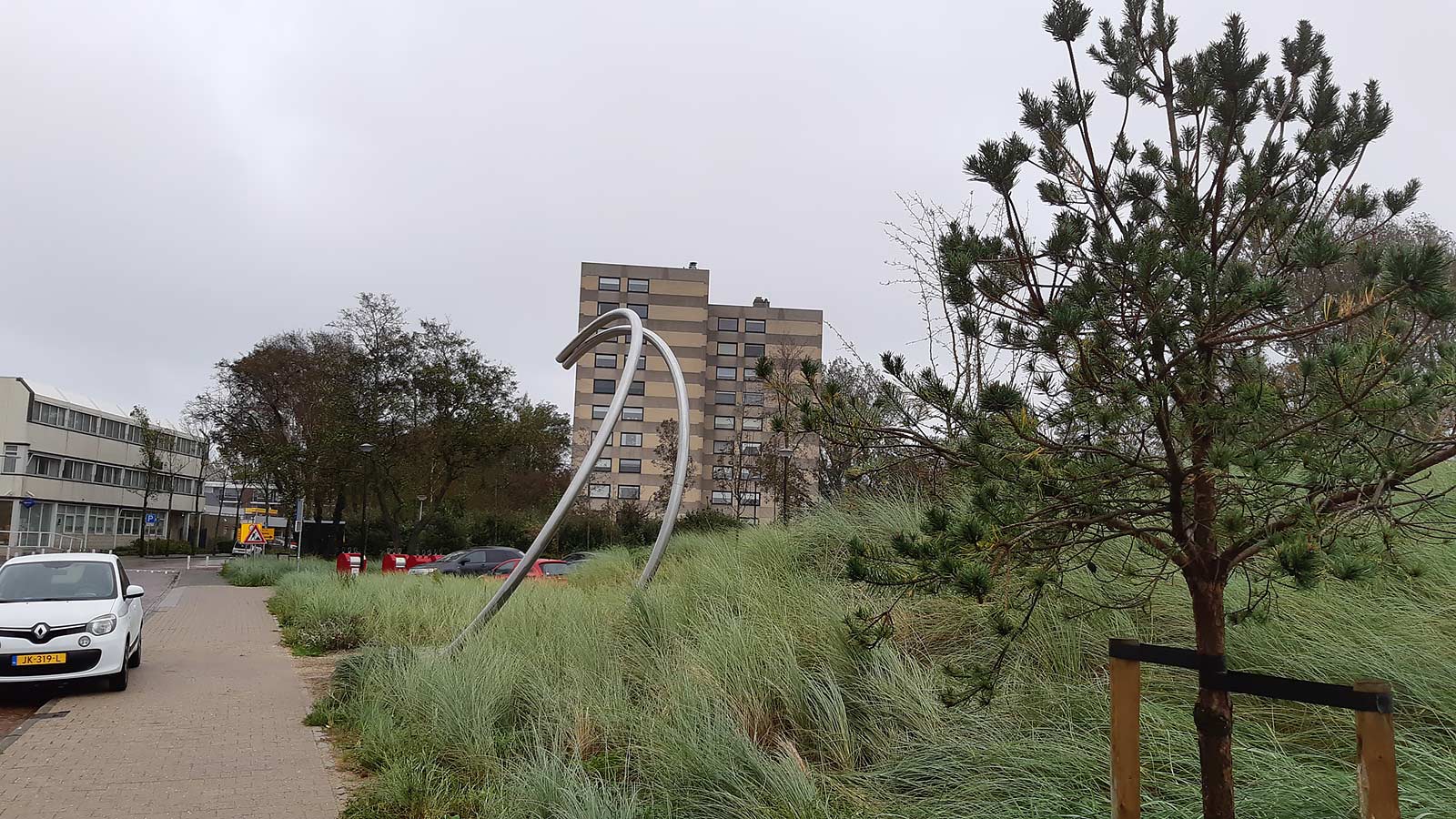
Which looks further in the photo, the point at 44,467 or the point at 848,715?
the point at 44,467

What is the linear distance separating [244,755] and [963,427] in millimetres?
6833

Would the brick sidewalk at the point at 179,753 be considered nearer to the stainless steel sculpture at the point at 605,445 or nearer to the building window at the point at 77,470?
the stainless steel sculpture at the point at 605,445

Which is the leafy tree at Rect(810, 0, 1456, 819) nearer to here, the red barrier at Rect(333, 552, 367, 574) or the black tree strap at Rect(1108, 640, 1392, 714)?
the black tree strap at Rect(1108, 640, 1392, 714)

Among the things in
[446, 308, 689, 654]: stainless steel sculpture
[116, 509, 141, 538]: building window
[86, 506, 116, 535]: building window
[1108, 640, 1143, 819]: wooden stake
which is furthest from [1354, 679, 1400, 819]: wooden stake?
[116, 509, 141, 538]: building window

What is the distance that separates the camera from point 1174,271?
285cm

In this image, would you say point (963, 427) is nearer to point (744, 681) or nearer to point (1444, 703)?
point (1444, 703)

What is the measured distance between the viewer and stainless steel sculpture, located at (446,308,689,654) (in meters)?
11.6

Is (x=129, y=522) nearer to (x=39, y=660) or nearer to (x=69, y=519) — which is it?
(x=69, y=519)

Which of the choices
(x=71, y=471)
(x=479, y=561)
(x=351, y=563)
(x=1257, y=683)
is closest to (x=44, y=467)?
(x=71, y=471)

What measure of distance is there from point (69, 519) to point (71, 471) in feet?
10.4

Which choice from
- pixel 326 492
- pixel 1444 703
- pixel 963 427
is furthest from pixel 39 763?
pixel 326 492

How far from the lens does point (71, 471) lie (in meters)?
66.8

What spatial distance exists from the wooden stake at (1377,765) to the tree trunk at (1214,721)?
0.44 metres

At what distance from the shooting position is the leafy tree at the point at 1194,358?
275 centimetres
